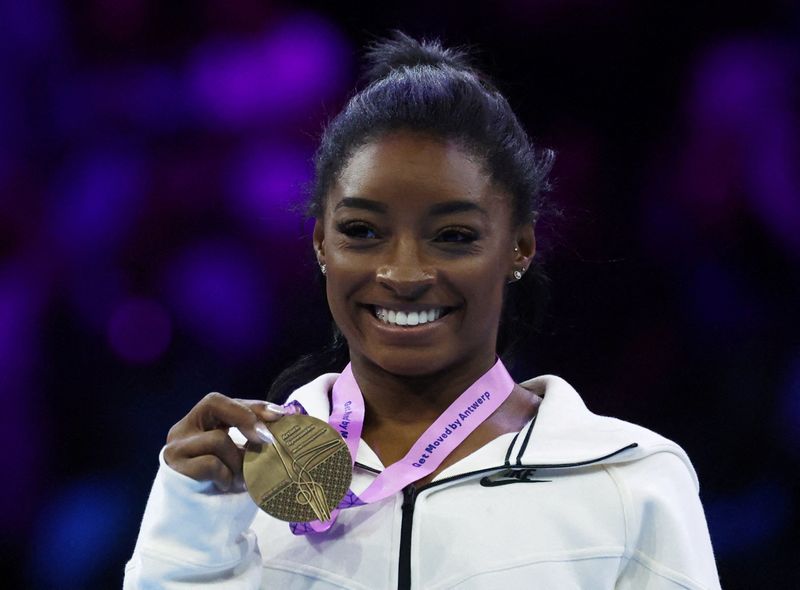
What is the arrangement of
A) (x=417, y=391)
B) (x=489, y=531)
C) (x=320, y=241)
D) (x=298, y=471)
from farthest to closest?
(x=320, y=241) → (x=417, y=391) → (x=489, y=531) → (x=298, y=471)

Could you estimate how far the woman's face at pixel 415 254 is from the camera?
1.90 meters

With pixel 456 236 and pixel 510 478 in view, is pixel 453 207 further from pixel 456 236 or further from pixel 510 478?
pixel 510 478

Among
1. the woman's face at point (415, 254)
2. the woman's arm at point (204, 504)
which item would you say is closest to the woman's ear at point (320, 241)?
the woman's face at point (415, 254)

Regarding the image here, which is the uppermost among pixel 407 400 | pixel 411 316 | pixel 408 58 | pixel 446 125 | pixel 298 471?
pixel 408 58

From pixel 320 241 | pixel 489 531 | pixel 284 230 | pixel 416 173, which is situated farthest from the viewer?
pixel 284 230

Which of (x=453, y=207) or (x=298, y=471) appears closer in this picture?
(x=298, y=471)

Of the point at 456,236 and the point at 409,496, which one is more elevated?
the point at 456,236

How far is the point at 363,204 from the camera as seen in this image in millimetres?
1938

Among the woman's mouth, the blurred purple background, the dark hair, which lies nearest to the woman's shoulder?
the woman's mouth

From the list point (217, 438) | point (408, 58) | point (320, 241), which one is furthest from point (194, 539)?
point (408, 58)

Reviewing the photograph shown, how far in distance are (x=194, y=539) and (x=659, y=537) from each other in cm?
75

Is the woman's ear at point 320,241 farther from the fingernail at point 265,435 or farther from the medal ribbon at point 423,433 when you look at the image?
the fingernail at point 265,435

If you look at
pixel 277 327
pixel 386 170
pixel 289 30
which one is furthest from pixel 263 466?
pixel 289 30

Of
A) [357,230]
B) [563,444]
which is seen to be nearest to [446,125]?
[357,230]
